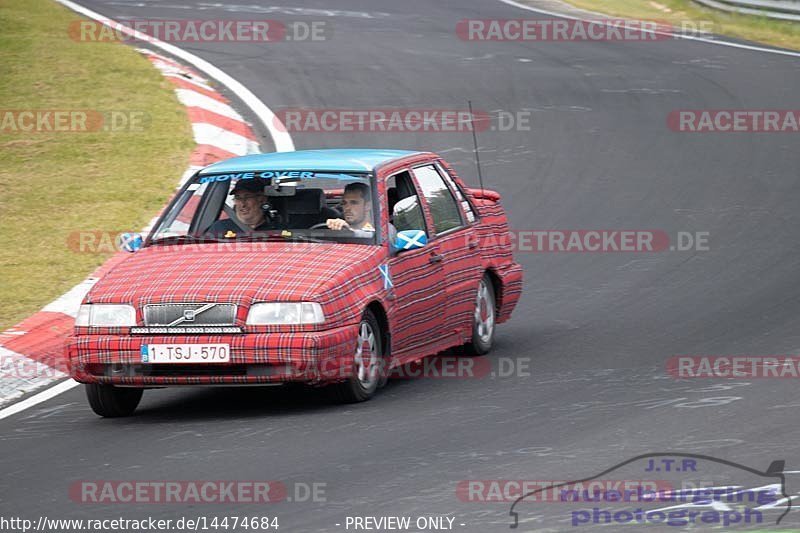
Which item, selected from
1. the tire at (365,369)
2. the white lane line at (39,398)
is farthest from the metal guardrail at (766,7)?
the white lane line at (39,398)

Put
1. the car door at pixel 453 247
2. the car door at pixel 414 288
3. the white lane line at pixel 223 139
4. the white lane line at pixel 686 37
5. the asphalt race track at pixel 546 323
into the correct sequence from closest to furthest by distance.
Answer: the asphalt race track at pixel 546 323 → the car door at pixel 414 288 → the car door at pixel 453 247 → the white lane line at pixel 223 139 → the white lane line at pixel 686 37

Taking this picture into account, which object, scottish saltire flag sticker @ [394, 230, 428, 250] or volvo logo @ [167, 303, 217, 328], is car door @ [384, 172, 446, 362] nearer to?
scottish saltire flag sticker @ [394, 230, 428, 250]

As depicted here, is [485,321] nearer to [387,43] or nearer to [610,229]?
[610,229]

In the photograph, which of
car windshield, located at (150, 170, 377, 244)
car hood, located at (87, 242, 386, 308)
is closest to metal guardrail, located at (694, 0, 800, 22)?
car windshield, located at (150, 170, 377, 244)

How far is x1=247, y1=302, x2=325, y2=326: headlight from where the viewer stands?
324 inches

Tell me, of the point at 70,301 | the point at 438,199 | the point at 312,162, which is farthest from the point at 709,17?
the point at 312,162

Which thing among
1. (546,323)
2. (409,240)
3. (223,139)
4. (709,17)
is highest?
(709,17)

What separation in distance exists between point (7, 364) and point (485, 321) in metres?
3.10

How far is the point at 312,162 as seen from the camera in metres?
9.64

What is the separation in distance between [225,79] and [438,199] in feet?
33.2

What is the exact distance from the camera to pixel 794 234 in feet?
45.3

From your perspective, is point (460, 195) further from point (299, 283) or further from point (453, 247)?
point (299, 283)

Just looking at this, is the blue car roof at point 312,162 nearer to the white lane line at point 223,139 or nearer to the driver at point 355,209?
the driver at point 355,209

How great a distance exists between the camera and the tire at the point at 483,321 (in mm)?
10289
